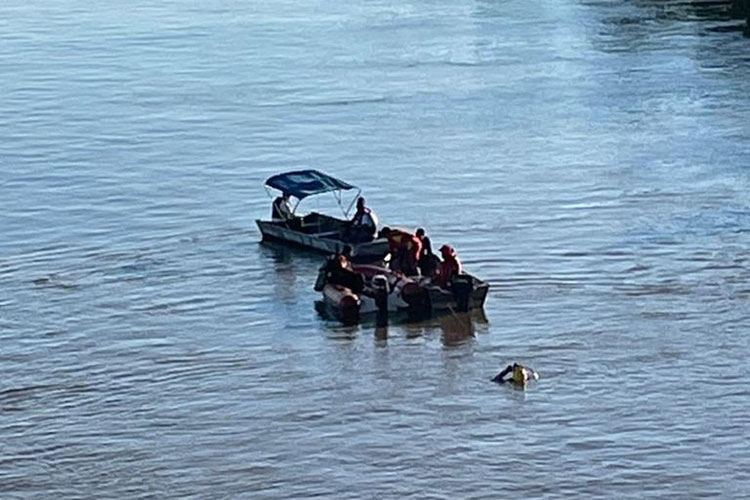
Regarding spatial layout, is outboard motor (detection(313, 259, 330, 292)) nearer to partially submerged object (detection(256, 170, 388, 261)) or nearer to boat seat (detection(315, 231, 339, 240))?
partially submerged object (detection(256, 170, 388, 261))

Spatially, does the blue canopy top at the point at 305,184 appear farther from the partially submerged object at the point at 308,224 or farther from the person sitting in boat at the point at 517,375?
the person sitting in boat at the point at 517,375

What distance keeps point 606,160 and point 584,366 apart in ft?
66.2

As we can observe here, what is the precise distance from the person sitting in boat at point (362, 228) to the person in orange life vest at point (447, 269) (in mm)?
4525

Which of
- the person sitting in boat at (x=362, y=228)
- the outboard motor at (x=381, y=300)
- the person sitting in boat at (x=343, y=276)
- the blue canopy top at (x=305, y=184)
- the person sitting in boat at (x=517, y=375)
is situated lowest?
the person sitting in boat at (x=517, y=375)

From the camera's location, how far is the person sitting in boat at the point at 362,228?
42.6 m

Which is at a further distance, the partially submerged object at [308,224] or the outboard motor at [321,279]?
the partially submerged object at [308,224]

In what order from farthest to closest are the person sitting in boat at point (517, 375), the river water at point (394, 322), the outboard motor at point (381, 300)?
the outboard motor at point (381, 300) → the person sitting in boat at point (517, 375) → the river water at point (394, 322)

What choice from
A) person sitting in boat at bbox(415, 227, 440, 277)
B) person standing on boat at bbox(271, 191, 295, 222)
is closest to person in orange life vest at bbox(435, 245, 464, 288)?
person sitting in boat at bbox(415, 227, 440, 277)

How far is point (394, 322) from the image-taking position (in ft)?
125

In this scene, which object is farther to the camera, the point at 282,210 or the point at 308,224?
the point at 282,210

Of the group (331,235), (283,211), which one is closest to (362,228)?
(331,235)

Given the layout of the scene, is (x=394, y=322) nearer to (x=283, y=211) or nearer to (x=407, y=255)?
(x=407, y=255)

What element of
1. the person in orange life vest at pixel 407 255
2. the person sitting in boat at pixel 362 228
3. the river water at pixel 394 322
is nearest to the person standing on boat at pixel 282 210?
the river water at pixel 394 322

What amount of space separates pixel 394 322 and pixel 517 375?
4.85 m
